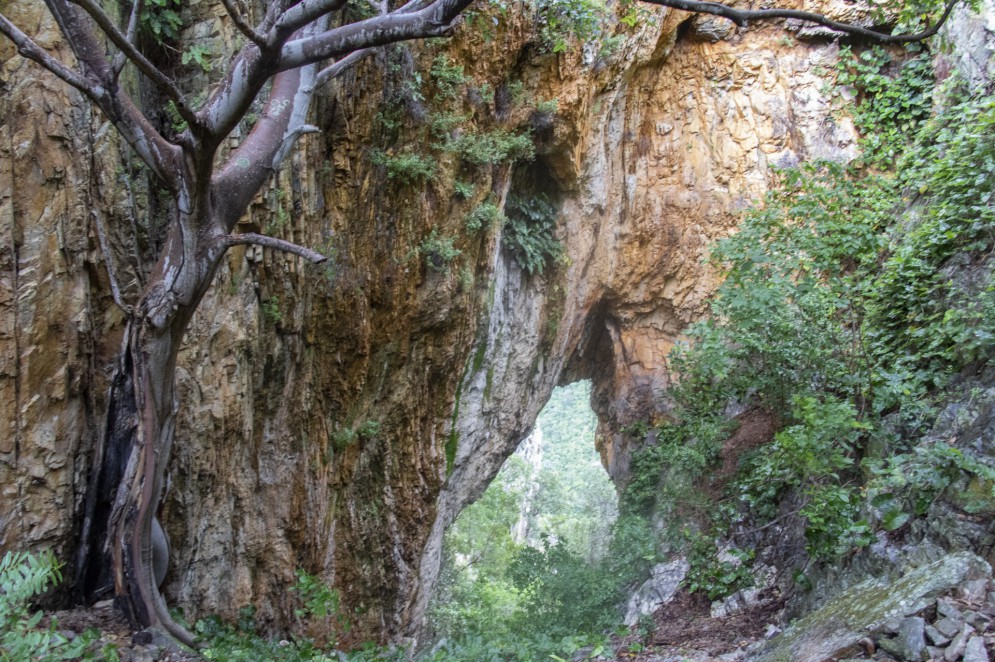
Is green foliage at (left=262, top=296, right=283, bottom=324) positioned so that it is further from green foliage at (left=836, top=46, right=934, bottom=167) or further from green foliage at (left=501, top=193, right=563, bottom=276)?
green foliage at (left=836, top=46, right=934, bottom=167)

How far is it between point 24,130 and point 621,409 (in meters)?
10.5

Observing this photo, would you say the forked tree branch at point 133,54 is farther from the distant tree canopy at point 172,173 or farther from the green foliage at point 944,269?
the green foliage at point 944,269

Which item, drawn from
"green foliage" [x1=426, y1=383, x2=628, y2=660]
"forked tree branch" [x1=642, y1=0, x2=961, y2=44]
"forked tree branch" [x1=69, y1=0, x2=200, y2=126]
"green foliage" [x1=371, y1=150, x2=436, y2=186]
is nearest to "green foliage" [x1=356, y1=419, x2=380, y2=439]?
"green foliage" [x1=426, y1=383, x2=628, y2=660]

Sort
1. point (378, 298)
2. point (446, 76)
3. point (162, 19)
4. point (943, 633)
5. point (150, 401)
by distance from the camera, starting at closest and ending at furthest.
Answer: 1. point (943, 633)
2. point (150, 401)
3. point (162, 19)
4. point (446, 76)
5. point (378, 298)

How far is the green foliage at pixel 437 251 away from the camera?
7.89m

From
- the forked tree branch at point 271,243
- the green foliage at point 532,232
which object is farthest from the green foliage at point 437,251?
the forked tree branch at point 271,243

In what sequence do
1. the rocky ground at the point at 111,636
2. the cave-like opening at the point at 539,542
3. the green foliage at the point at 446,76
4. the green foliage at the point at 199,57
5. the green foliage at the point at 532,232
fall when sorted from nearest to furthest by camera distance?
the rocky ground at the point at 111,636 < the green foliage at the point at 199,57 < the green foliage at the point at 446,76 < the cave-like opening at the point at 539,542 < the green foliage at the point at 532,232

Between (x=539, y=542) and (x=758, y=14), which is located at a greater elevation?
(x=758, y=14)

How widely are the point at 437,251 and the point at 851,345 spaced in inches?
180

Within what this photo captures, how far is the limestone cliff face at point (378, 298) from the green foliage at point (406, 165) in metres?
0.10

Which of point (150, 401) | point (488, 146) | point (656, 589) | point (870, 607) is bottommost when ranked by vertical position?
point (656, 589)

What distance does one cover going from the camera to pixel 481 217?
8391 mm

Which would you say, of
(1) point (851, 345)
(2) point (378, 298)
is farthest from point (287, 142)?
(1) point (851, 345)

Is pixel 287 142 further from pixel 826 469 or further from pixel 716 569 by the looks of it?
pixel 716 569
